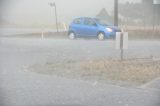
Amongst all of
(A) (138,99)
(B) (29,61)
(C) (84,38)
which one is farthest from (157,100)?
(C) (84,38)

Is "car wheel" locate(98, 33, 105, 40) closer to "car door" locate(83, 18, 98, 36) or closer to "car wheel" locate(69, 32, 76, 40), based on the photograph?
"car door" locate(83, 18, 98, 36)

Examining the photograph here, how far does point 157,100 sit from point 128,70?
298 cm

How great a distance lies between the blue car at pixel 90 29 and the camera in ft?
84.8

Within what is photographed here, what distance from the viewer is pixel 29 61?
13.1 metres

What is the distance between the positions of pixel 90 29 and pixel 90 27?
0.11 meters

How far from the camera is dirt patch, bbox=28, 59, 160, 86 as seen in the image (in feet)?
30.5

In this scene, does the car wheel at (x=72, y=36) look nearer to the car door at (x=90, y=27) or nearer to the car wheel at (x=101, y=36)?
the car door at (x=90, y=27)

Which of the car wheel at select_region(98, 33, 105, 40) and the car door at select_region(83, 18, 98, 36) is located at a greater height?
the car door at select_region(83, 18, 98, 36)

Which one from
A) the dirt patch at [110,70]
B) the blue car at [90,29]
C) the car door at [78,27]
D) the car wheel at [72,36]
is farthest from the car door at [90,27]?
the dirt patch at [110,70]

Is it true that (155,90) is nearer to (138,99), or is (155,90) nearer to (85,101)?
(138,99)

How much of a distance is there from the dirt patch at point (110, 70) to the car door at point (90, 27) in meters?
14.3

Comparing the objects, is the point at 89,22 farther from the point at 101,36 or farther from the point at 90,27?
the point at 101,36

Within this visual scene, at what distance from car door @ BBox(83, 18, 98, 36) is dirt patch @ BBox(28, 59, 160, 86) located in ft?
47.0

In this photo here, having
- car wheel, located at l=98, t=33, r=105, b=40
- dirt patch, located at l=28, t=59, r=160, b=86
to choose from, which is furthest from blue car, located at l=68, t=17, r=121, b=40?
dirt patch, located at l=28, t=59, r=160, b=86
